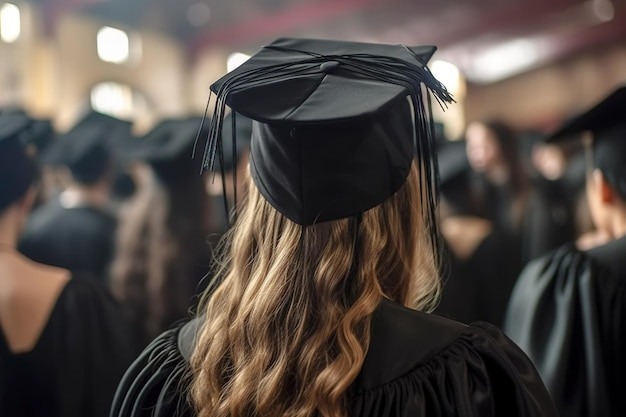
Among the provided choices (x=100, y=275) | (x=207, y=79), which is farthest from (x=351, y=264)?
(x=207, y=79)

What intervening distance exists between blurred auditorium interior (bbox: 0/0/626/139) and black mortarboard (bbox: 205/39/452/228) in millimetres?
7815

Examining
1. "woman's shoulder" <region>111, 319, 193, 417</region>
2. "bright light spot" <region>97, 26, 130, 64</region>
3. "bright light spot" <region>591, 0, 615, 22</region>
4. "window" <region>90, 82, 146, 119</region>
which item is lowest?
"woman's shoulder" <region>111, 319, 193, 417</region>

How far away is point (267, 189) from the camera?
110 cm

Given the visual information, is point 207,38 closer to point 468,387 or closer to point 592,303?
point 592,303

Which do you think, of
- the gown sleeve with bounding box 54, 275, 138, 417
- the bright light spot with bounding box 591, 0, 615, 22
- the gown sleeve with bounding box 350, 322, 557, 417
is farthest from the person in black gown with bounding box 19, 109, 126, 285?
the bright light spot with bounding box 591, 0, 615, 22

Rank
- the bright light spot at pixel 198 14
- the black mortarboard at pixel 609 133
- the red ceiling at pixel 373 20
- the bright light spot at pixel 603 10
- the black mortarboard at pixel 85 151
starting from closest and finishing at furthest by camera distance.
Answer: the black mortarboard at pixel 609 133 < the black mortarboard at pixel 85 151 < the red ceiling at pixel 373 20 < the bright light spot at pixel 603 10 < the bright light spot at pixel 198 14

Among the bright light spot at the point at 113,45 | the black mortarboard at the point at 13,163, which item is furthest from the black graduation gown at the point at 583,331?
the bright light spot at the point at 113,45

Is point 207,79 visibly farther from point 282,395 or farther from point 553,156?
point 282,395

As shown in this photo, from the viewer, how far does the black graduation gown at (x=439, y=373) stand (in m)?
0.98

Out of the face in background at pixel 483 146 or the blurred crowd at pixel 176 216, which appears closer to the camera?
the blurred crowd at pixel 176 216

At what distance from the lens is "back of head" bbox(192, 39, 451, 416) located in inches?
39.7

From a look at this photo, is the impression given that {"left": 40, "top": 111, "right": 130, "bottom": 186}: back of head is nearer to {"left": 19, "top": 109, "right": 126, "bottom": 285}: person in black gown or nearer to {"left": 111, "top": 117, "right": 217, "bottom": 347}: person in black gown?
{"left": 19, "top": 109, "right": 126, "bottom": 285}: person in black gown

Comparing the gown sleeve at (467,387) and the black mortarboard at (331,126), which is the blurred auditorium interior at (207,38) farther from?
the gown sleeve at (467,387)

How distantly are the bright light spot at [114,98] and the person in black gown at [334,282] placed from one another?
9.44 meters
